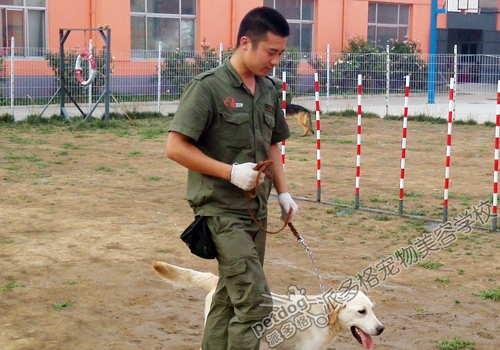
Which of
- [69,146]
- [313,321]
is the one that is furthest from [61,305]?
[69,146]

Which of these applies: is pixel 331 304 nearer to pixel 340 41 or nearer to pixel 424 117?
pixel 424 117

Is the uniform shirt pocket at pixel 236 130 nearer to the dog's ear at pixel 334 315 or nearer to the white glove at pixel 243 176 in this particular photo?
the white glove at pixel 243 176

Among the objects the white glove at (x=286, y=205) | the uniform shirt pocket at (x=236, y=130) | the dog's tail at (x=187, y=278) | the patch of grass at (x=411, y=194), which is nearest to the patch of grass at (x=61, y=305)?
the dog's tail at (x=187, y=278)

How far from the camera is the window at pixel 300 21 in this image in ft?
87.9

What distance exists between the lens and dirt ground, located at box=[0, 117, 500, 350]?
4691 millimetres

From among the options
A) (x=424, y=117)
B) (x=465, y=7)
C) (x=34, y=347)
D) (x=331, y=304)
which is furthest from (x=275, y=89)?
(x=465, y=7)

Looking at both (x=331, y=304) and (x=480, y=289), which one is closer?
(x=331, y=304)

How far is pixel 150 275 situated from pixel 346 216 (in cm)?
298

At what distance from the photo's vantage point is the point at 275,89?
359 cm

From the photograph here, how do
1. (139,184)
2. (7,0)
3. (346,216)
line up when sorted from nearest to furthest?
1. (346,216)
2. (139,184)
3. (7,0)

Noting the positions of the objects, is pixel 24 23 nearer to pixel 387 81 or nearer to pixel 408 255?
pixel 387 81

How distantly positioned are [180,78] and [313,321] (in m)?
16.1

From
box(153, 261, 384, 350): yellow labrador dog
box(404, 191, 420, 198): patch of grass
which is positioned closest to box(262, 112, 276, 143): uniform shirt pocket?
box(153, 261, 384, 350): yellow labrador dog

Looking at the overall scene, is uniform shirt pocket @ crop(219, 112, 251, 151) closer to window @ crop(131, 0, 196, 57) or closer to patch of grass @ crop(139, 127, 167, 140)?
patch of grass @ crop(139, 127, 167, 140)
